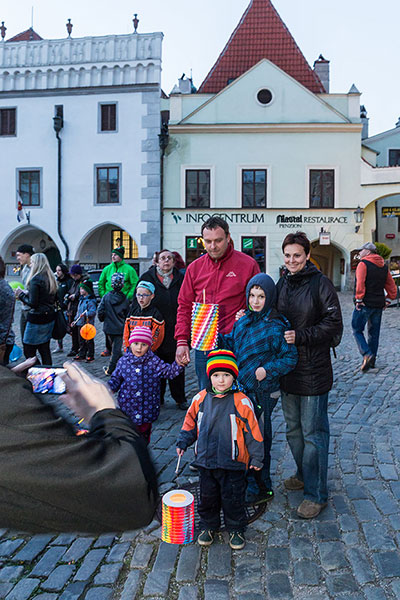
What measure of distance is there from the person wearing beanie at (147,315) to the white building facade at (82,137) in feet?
59.1

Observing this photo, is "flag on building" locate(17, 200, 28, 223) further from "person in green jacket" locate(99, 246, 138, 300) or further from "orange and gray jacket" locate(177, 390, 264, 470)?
"orange and gray jacket" locate(177, 390, 264, 470)

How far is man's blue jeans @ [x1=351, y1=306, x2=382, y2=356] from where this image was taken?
315 inches

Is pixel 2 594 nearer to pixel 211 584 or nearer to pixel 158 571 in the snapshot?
pixel 158 571

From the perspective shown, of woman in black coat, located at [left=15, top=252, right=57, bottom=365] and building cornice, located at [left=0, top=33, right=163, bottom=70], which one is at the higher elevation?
building cornice, located at [left=0, top=33, right=163, bottom=70]

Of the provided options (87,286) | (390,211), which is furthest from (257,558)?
(390,211)

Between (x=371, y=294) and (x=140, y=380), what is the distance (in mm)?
A: 4619

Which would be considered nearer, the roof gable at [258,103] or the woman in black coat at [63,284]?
the woman in black coat at [63,284]

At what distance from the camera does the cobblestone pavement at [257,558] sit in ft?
8.99

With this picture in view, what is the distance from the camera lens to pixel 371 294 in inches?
309

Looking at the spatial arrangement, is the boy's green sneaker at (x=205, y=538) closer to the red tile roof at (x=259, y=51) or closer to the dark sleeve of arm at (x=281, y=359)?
the dark sleeve of arm at (x=281, y=359)

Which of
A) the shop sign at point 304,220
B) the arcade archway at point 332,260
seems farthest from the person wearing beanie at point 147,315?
the arcade archway at point 332,260

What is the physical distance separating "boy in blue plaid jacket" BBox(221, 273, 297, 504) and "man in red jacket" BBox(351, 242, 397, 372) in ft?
15.4

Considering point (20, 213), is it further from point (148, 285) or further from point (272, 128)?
point (148, 285)

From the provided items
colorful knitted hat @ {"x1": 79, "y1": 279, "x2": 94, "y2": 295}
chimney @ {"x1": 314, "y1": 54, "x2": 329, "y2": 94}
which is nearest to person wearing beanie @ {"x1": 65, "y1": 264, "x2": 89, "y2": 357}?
colorful knitted hat @ {"x1": 79, "y1": 279, "x2": 94, "y2": 295}
